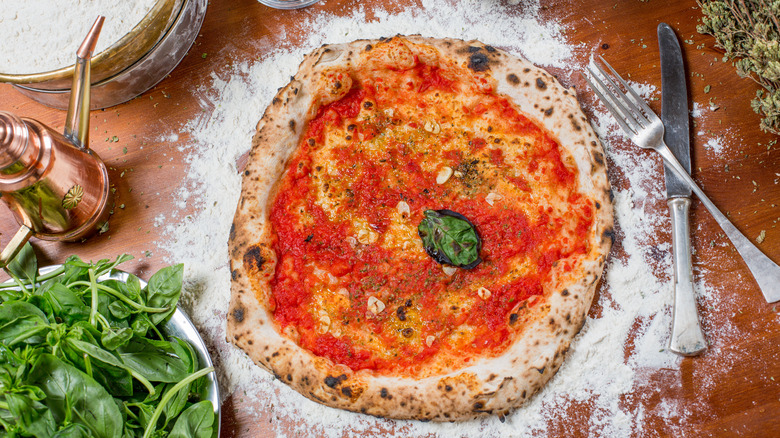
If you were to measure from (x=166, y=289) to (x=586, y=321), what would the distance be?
2.01m

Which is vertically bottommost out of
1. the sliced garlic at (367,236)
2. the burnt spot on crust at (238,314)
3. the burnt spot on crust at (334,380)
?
the burnt spot on crust at (334,380)

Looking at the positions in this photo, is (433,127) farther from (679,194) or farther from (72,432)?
(72,432)

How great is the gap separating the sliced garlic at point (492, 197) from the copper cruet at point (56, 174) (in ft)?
6.31

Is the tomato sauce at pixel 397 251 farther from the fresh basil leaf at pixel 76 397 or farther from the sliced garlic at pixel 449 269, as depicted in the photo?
the fresh basil leaf at pixel 76 397

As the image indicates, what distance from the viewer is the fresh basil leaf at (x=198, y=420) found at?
227cm

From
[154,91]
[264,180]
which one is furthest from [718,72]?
[154,91]

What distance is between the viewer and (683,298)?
241 centimetres

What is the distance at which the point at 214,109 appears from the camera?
2816mm

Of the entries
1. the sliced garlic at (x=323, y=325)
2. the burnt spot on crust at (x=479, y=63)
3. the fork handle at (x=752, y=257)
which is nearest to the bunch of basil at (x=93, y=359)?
the sliced garlic at (x=323, y=325)

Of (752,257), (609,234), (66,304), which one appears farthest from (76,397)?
(752,257)

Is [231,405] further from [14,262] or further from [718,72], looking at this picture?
[718,72]

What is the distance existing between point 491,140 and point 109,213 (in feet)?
6.82

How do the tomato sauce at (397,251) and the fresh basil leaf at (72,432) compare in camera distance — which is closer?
the fresh basil leaf at (72,432)

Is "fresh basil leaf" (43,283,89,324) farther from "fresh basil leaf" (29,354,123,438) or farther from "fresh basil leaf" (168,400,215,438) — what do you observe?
"fresh basil leaf" (168,400,215,438)
